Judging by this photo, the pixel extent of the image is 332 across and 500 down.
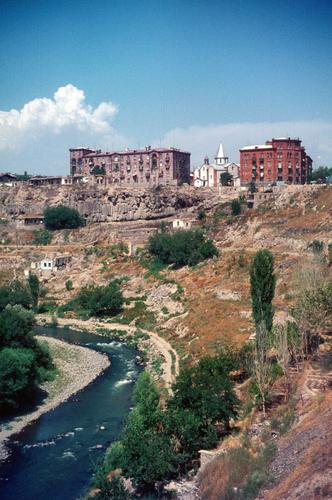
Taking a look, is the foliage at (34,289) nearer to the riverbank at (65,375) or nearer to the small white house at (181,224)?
the riverbank at (65,375)

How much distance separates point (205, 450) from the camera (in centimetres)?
2034

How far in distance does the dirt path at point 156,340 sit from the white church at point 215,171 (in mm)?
39004

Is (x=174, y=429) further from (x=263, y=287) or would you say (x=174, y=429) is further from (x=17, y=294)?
(x=17, y=294)

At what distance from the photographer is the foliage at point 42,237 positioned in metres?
71.9

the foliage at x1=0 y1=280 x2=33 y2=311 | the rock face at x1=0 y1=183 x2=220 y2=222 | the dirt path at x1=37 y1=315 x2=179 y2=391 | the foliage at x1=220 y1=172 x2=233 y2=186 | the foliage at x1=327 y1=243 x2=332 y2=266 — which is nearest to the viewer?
the dirt path at x1=37 y1=315 x2=179 y2=391

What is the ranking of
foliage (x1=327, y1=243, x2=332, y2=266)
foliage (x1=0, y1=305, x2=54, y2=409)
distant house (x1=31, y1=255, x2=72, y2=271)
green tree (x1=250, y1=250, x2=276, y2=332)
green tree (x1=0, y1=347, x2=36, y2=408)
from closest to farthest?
green tree (x1=250, y1=250, x2=276, y2=332) < green tree (x1=0, y1=347, x2=36, y2=408) < foliage (x1=0, y1=305, x2=54, y2=409) < foliage (x1=327, y1=243, x2=332, y2=266) < distant house (x1=31, y1=255, x2=72, y2=271)

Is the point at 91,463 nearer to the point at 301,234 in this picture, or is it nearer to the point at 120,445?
the point at 120,445

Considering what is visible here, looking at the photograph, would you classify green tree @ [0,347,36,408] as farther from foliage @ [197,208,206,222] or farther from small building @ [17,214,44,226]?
small building @ [17,214,44,226]

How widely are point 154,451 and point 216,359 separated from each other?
8.91 meters

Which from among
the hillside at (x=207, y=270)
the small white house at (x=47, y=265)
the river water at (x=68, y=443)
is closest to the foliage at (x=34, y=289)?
the hillside at (x=207, y=270)

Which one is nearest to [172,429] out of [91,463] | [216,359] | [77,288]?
[91,463]

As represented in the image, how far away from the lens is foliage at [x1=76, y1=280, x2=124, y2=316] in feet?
166

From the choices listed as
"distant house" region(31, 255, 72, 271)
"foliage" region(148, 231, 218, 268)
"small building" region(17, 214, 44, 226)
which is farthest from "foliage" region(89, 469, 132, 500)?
"small building" region(17, 214, 44, 226)

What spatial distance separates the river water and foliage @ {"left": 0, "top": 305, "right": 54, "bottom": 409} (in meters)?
2.13
